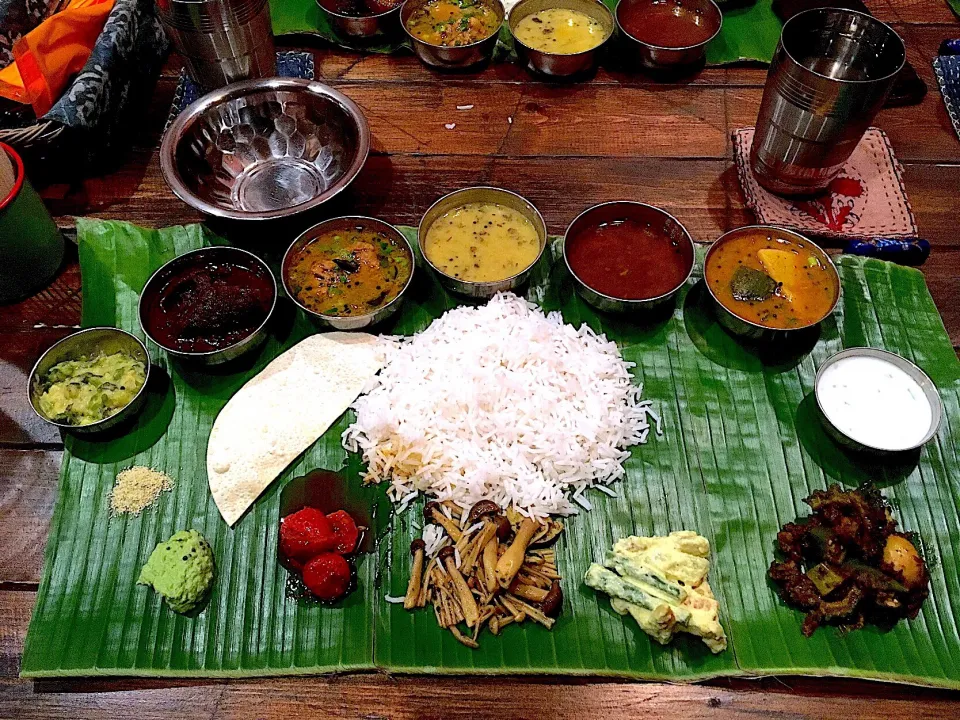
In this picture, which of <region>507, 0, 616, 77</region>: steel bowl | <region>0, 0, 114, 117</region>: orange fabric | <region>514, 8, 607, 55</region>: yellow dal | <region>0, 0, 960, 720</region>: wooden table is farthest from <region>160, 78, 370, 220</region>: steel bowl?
<region>514, 8, 607, 55</region>: yellow dal

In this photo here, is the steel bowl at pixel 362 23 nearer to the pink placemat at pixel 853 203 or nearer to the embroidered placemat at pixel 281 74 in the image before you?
the embroidered placemat at pixel 281 74

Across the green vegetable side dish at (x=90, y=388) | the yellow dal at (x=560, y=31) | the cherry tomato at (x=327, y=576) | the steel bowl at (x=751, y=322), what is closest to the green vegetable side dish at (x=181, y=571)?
the cherry tomato at (x=327, y=576)

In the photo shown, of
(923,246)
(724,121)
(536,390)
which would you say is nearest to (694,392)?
A: (536,390)

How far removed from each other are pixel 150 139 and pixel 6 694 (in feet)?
9.68

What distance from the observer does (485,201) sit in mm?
3482

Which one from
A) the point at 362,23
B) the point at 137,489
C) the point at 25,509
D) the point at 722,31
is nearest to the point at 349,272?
the point at 137,489

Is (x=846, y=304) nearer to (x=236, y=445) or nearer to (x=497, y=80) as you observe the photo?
(x=497, y=80)

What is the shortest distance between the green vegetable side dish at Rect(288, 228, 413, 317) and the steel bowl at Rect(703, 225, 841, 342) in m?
1.40

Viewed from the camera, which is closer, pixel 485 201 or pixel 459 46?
pixel 485 201

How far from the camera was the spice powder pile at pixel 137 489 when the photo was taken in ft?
9.06

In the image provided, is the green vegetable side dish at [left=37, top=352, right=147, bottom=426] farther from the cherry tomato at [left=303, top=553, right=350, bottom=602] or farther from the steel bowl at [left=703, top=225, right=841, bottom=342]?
the steel bowl at [left=703, top=225, right=841, bottom=342]

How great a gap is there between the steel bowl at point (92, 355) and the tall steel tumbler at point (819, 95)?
3.12 m

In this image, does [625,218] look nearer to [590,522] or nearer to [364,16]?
[590,522]

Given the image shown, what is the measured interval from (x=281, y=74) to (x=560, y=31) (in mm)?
1758
